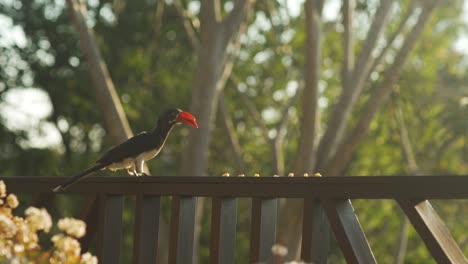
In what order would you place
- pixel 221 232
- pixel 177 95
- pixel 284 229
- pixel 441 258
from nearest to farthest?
pixel 441 258 < pixel 221 232 < pixel 284 229 < pixel 177 95

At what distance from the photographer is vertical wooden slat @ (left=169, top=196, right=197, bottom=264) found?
4379 mm

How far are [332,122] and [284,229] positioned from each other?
1120mm

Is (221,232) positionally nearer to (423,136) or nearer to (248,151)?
(423,136)

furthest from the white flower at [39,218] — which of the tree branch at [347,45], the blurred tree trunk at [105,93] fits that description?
the tree branch at [347,45]

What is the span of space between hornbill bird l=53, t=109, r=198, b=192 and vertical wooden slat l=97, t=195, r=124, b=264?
29 centimetres

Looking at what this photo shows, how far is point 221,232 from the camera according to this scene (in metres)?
4.15

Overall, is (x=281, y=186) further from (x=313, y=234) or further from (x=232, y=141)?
(x=232, y=141)

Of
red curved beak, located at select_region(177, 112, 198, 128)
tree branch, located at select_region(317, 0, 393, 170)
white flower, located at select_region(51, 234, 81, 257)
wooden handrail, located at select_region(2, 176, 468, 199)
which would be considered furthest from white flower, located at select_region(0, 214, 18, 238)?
tree branch, located at select_region(317, 0, 393, 170)

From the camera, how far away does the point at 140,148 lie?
5.21 metres

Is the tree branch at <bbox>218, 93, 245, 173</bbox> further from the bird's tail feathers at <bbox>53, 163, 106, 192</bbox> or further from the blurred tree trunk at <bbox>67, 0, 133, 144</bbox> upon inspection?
the bird's tail feathers at <bbox>53, 163, 106, 192</bbox>

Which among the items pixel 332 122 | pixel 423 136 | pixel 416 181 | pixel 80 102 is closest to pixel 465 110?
pixel 423 136

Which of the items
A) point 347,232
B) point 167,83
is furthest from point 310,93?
point 167,83

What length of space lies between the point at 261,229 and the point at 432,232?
2.79 ft

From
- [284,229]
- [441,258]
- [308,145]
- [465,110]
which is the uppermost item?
[465,110]
